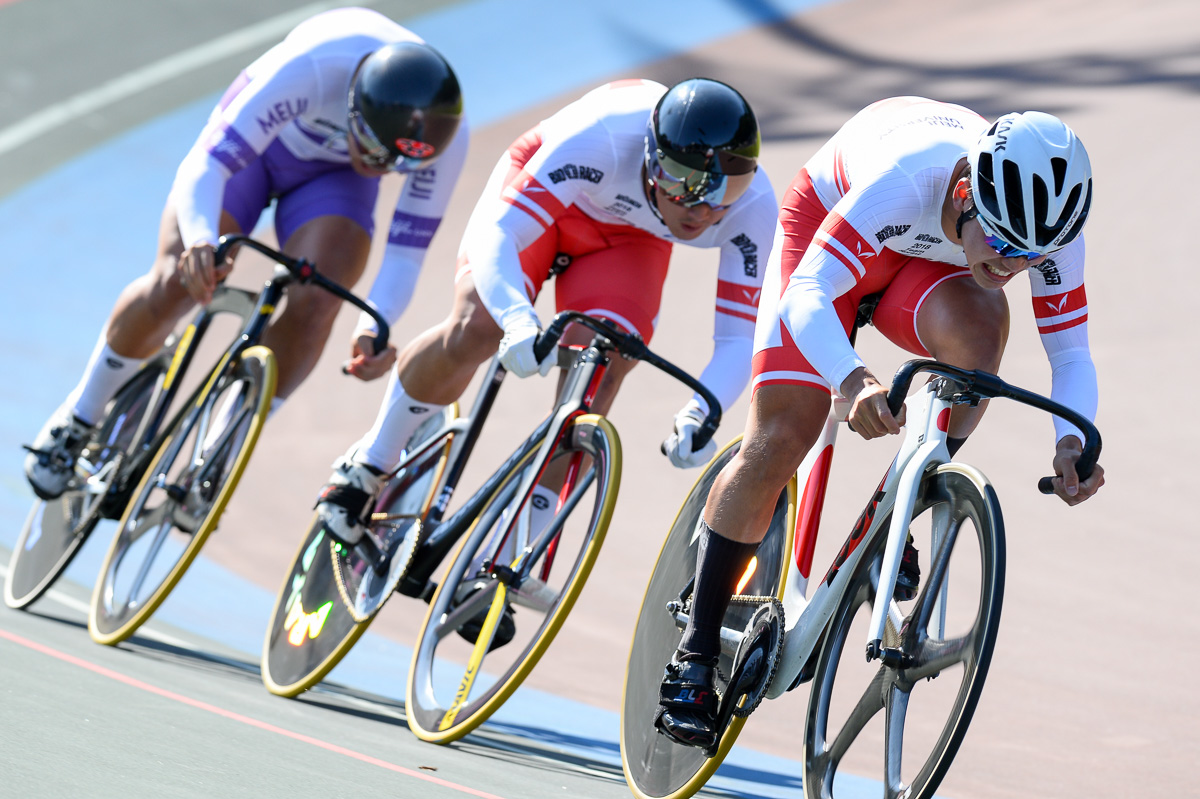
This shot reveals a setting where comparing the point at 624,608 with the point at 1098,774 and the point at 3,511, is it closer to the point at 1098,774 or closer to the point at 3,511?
the point at 1098,774

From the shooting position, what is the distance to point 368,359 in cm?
409

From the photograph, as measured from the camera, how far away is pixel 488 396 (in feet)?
12.1

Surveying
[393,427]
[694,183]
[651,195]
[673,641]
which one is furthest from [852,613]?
[393,427]

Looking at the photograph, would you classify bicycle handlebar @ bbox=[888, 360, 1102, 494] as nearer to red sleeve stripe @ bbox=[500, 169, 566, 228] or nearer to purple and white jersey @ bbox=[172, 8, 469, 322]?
red sleeve stripe @ bbox=[500, 169, 566, 228]

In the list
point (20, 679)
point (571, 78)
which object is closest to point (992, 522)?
point (20, 679)

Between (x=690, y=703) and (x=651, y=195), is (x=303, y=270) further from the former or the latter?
(x=690, y=703)

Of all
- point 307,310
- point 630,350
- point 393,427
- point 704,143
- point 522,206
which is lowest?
point 393,427

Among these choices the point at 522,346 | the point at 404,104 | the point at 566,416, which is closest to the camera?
the point at 522,346

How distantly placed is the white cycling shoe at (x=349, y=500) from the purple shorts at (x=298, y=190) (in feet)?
3.10

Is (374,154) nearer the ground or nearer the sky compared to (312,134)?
nearer the ground

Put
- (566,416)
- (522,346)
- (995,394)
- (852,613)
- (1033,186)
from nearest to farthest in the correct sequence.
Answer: (1033,186), (995,394), (852,613), (522,346), (566,416)

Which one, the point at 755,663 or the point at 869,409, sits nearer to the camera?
the point at 869,409

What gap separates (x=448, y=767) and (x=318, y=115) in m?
2.15

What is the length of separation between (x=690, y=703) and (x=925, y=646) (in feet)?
1.75
